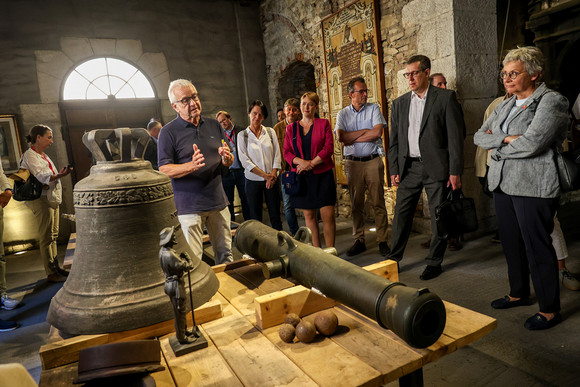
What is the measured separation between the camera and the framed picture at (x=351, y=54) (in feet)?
18.0

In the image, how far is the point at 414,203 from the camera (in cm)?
379

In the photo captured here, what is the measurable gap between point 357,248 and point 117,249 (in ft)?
11.7

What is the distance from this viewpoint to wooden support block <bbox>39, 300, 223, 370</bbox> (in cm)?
129

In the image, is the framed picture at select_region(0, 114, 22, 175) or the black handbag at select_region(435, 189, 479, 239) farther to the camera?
the framed picture at select_region(0, 114, 22, 175)

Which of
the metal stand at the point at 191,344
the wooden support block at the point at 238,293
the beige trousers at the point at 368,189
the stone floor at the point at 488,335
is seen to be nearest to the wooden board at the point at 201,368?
the metal stand at the point at 191,344

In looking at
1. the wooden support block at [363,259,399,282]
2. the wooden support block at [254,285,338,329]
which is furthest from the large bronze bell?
the wooden support block at [363,259,399,282]

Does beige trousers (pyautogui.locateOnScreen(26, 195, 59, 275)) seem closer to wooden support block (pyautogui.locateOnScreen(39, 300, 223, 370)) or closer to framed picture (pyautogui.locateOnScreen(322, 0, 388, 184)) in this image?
wooden support block (pyautogui.locateOnScreen(39, 300, 223, 370))

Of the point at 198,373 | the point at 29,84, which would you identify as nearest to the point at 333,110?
the point at 29,84

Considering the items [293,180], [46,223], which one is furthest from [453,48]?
[46,223]

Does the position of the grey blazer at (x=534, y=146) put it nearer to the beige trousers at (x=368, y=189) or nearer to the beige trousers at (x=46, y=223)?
the beige trousers at (x=368, y=189)

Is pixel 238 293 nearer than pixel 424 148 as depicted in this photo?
Yes

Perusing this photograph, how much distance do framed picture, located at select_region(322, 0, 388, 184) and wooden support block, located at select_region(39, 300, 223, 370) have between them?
4.60 meters

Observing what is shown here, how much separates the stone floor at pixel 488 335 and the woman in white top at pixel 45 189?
20.3 inches

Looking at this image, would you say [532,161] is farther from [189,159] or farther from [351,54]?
[351,54]
